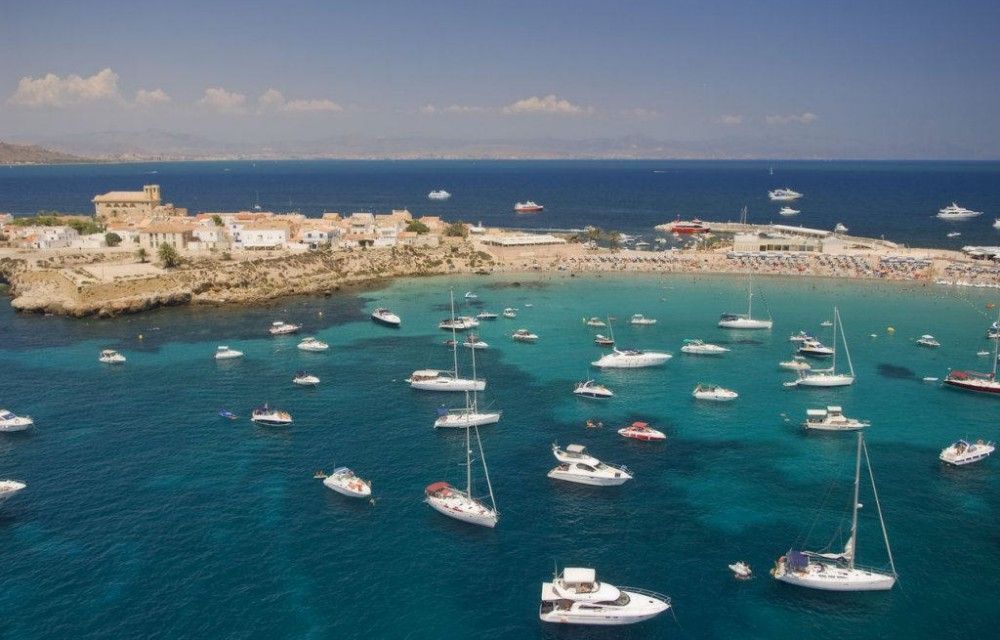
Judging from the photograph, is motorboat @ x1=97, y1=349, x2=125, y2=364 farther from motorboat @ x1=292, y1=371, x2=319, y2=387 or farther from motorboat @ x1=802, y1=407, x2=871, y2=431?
motorboat @ x1=802, y1=407, x2=871, y2=431

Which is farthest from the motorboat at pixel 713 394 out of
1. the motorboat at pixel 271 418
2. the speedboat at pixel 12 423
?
the speedboat at pixel 12 423

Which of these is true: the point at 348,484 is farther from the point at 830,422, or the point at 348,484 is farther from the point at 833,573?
the point at 830,422

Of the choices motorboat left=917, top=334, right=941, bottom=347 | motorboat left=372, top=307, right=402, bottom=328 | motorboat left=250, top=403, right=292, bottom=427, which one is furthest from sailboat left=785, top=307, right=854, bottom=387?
motorboat left=372, top=307, right=402, bottom=328

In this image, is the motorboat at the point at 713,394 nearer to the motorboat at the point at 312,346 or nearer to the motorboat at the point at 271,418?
the motorboat at the point at 271,418

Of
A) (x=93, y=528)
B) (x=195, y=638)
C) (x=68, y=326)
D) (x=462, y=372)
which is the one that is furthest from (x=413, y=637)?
(x=68, y=326)

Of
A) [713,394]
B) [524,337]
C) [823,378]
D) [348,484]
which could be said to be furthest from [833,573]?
[524,337]

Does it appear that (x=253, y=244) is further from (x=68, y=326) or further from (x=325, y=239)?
(x=68, y=326)
